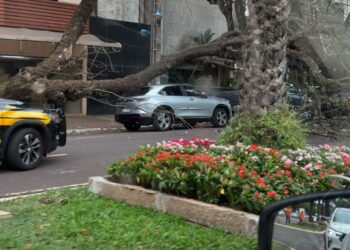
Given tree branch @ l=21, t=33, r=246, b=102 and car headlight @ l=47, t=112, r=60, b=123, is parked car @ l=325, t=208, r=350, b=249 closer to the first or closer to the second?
tree branch @ l=21, t=33, r=246, b=102

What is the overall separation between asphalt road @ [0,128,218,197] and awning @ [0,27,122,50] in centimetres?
524

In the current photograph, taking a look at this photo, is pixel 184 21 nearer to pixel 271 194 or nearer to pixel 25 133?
pixel 25 133

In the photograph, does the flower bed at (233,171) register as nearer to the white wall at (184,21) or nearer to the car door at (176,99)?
the car door at (176,99)

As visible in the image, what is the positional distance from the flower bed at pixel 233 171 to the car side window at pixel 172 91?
12.7m

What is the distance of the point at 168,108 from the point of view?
789 inches

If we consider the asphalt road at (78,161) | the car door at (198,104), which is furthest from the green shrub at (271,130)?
the car door at (198,104)

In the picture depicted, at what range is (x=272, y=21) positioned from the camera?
25.6 feet

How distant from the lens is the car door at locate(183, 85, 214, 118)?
21094 millimetres

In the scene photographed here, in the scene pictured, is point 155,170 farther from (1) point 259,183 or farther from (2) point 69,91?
(2) point 69,91

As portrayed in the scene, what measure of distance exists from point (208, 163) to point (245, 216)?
998 millimetres

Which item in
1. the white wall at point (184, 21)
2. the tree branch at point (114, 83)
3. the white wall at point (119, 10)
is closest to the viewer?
the tree branch at point (114, 83)

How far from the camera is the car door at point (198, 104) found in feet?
69.2

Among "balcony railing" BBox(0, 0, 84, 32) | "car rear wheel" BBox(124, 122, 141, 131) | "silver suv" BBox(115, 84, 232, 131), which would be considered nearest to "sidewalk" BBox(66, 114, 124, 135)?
"car rear wheel" BBox(124, 122, 141, 131)

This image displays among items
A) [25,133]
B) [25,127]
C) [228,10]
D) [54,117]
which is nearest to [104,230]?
[25,133]
